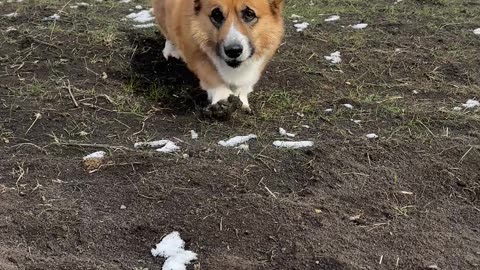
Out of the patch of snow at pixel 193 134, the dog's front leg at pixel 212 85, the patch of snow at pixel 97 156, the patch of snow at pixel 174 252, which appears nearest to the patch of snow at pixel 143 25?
the dog's front leg at pixel 212 85

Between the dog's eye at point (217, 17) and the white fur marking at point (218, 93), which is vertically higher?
the dog's eye at point (217, 17)

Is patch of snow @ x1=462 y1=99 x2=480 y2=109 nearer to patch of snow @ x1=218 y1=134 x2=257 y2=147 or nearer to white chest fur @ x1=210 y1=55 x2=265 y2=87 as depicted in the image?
white chest fur @ x1=210 y1=55 x2=265 y2=87

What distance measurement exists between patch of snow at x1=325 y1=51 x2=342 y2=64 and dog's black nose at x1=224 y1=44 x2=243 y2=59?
4.34ft

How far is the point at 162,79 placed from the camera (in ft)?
16.1

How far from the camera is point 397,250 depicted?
9.45 feet

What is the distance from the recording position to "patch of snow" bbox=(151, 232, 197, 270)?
8.96 feet

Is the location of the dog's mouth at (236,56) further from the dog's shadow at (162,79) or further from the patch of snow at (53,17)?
the patch of snow at (53,17)

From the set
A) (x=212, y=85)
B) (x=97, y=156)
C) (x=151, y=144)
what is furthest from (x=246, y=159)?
(x=212, y=85)

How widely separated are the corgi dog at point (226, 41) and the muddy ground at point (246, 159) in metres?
0.18

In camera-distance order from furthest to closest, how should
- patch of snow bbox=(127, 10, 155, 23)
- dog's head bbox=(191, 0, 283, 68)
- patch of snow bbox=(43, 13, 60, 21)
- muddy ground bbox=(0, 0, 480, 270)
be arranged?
patch of snow bbox=(127, 10, 155, 23)
patch of snow bbox=(43, 13, 60, 21)
dog's head bbox=(191, 0, 283, 68)
muddy ground bbox=(0, 0, 480, 270)

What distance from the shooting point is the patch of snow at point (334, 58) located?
17.6 feet

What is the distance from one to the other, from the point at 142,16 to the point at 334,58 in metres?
2.15

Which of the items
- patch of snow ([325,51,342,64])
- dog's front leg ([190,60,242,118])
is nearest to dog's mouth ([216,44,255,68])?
dog's front leg ([190,60,242,118])

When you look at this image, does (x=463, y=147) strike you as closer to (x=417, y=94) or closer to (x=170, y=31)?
(x=417, y=94)
